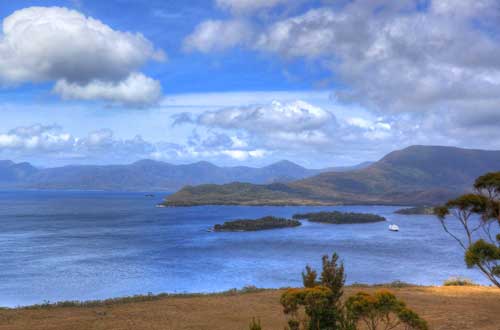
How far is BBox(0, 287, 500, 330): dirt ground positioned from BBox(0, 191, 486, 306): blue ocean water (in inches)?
549

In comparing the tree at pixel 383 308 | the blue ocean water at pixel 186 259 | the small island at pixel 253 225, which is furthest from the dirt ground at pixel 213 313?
the small island at pixel 253 225

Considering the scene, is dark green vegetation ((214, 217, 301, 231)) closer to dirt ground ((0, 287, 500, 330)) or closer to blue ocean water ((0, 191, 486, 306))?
blue ocean water ((0, 191, 486, 306))

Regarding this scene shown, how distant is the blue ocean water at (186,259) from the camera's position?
148 ft

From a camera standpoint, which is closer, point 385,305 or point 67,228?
point 385,305

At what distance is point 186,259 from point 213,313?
137 ft

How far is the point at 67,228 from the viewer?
108m

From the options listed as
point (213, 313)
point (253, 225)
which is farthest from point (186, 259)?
point (253, 225)

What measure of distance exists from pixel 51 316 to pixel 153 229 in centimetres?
8748

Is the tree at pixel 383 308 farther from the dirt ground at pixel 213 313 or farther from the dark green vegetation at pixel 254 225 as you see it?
the dark green vegetation at pixel 254 225

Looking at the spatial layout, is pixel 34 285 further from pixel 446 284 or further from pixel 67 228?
pixel 67 228

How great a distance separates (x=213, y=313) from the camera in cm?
2438

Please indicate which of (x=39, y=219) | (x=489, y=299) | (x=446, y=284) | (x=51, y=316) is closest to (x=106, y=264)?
(x=51, y=316)

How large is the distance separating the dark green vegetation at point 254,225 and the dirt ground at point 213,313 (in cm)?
8351

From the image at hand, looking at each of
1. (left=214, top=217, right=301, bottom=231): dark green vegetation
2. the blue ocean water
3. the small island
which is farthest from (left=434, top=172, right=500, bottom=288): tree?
(left=214, top=217, right=301, bottom=231): dark green vegetation
